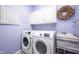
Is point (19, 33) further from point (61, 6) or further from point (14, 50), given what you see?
point (61, 6)

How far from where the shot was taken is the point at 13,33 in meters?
1.87

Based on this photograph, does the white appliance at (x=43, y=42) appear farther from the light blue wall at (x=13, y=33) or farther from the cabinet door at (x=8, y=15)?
the cabinet door at (x=8, y=15)

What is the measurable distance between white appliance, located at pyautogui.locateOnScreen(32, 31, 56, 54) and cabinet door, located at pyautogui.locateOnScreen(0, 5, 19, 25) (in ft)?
1.15

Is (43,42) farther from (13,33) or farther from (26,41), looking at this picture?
(13,33)

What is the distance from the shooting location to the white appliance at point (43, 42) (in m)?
1.80

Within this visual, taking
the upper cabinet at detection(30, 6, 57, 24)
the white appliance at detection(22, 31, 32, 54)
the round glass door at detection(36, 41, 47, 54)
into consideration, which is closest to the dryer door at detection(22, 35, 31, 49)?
the white appliance at detection(22, 31, 32, 54)

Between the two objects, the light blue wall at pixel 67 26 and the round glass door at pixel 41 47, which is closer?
the light blue wall at pixel 67 26

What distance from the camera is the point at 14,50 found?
73.9 inches

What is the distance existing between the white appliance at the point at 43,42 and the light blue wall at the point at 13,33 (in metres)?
0.19

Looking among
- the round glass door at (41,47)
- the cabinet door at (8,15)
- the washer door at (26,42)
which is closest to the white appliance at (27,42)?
the washer door at (26,42)

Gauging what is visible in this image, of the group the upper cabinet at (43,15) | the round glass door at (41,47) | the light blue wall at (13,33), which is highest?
the upper cabinet at (43,15)

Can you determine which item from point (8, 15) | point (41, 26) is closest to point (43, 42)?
point (41, 26)
